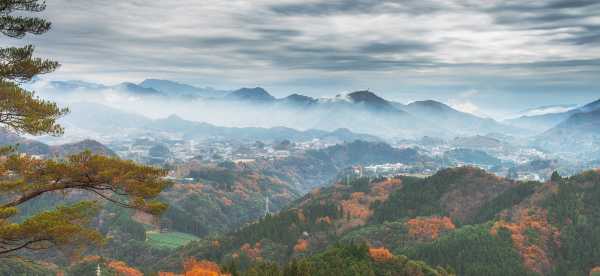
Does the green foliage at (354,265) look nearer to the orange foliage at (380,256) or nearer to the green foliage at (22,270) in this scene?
the orange foliage at (380,256)

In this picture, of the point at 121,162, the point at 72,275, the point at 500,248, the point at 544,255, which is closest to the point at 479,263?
the point at 500,248

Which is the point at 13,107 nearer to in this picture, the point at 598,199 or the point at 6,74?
the point at 6,74

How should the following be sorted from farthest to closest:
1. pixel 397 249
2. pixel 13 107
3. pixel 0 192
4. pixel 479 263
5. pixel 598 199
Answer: pixel 598 199 < pixel 397 249 < pixel 479 263 < pixel 0 192 < pixel 13 107

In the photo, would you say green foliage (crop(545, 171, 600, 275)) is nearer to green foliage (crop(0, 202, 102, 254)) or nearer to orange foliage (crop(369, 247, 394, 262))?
orange foliage (crop(369, 247, 394, 262))

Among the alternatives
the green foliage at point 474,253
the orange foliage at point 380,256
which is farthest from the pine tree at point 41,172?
the green foliage at point 474,253

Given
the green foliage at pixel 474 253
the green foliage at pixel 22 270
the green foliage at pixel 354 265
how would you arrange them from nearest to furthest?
1. the green foliage at pixel 354 265
2. the green foliage at pixel 474 253
3. the green foliage at pixel 22 270

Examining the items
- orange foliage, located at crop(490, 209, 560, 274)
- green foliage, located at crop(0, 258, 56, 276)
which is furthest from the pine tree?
orange foliage, located at crop(490, 209, 560, 274)

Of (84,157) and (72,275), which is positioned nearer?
(84,157)
